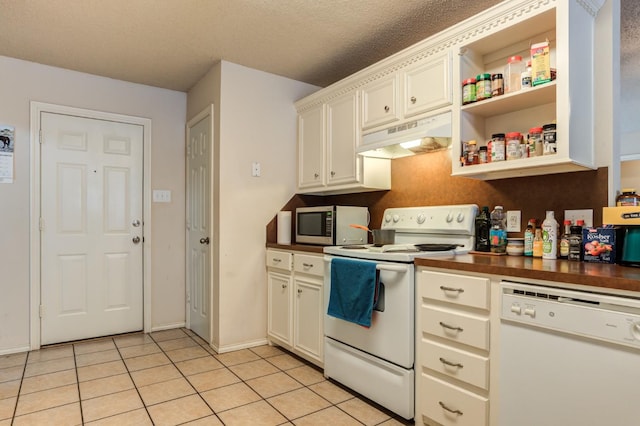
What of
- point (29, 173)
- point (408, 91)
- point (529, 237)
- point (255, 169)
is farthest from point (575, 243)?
point (29, 173)

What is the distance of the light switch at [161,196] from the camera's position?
3678 millimetres

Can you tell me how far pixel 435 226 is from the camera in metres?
2.45

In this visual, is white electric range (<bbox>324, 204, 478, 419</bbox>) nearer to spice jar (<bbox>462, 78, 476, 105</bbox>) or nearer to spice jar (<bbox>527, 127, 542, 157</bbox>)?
spice jar (<bbox>527, 127, 542, 157</bbox>)

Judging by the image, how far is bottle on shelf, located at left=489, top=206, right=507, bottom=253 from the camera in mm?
2111

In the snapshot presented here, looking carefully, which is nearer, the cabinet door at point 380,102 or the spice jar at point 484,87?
the spice jar at point 484,87

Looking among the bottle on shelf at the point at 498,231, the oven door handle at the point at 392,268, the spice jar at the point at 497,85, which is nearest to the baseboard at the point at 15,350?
the oven door handle at the point at 392,268

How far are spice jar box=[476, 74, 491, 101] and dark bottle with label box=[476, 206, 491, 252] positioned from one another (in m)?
0.66

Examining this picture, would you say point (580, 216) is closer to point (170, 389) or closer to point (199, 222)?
point (170, 389)

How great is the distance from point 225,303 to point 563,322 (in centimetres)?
238

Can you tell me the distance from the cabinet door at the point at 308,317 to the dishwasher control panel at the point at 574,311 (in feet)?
4.47

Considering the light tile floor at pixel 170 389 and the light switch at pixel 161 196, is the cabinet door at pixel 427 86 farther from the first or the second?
the light switch at pixel 161 196

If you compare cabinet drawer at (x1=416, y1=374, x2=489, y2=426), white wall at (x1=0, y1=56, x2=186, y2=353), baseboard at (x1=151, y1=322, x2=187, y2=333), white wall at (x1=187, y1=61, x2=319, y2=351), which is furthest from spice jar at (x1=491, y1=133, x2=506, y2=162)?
baseboard at (x1=151, y1=322, x2=187, y2=333)

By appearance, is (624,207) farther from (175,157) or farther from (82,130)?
(82,130)

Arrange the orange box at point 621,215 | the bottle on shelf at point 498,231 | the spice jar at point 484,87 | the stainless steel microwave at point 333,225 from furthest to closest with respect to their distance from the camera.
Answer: the stainless steel microwave at point 333,225
the bottle on shelf at point 498,231
the spice jar at point 484,87
the orange box at point 621,215
